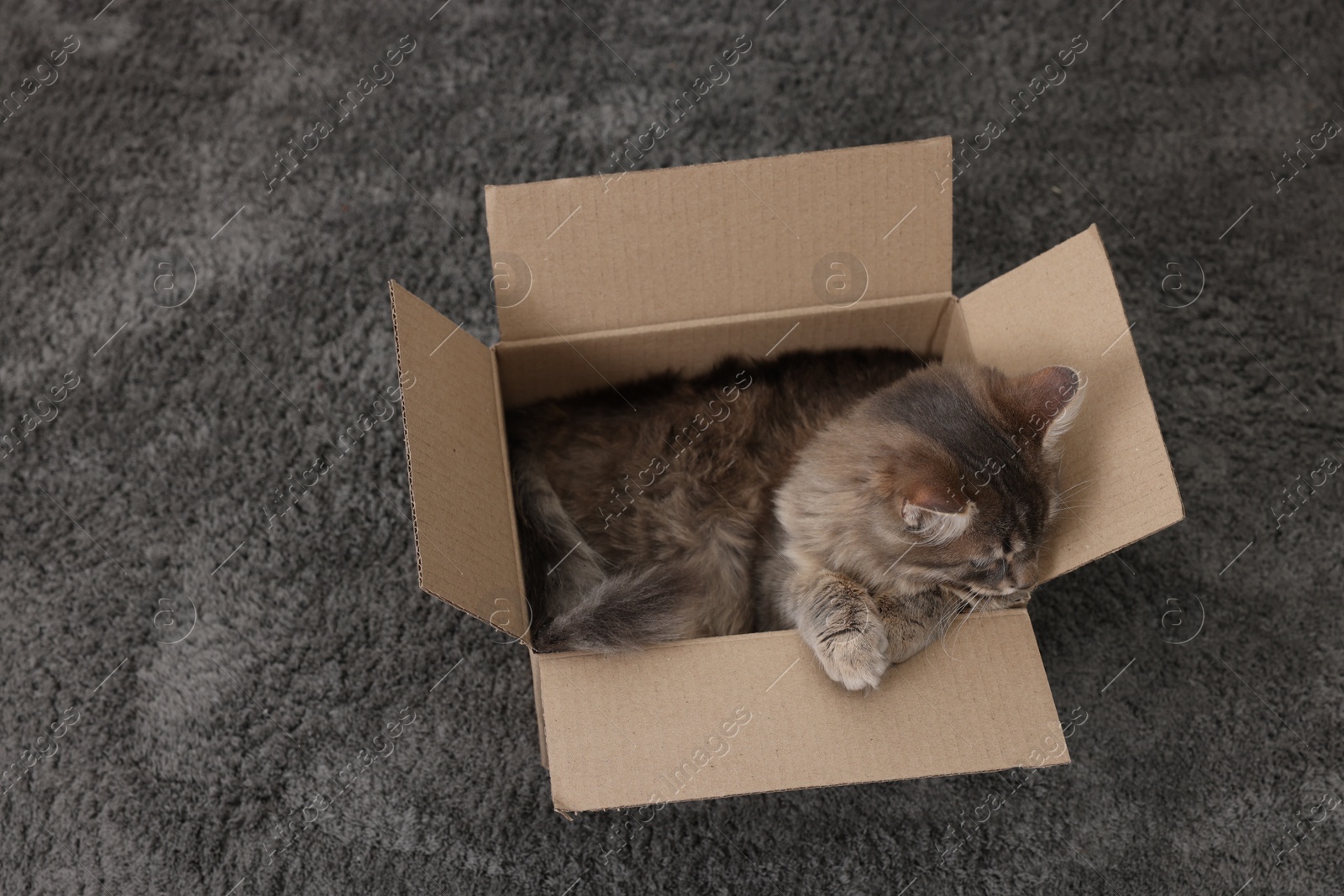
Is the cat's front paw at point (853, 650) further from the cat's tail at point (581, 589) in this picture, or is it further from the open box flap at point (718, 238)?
the open box flap at point (718, 238)

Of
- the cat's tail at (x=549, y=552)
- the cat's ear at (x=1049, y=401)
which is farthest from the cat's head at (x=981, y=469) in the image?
the cat's tail at (x=549, y=552)

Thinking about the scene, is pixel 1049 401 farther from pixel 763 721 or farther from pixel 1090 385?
pixel 763 721

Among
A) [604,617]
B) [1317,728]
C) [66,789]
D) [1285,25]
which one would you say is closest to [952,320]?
[604,617]

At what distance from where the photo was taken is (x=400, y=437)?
1961 millimetres

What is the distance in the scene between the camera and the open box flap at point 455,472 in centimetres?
121

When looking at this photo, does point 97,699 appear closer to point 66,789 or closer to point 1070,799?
point 66,789

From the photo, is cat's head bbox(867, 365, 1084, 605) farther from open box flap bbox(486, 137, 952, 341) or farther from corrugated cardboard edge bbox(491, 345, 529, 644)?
corrugated cardboard edge bbox(491, 345, 529, 644)

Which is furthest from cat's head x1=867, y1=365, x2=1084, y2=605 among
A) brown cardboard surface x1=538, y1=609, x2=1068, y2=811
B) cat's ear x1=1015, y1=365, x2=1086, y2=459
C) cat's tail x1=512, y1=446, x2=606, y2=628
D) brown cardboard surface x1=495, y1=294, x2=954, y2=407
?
cat's tail x1=512, y1=446, x2=606, y2=628

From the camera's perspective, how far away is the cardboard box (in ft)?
4.17

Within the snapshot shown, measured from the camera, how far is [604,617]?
1.30 m

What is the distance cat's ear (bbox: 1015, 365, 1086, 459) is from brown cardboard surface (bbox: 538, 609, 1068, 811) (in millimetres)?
302

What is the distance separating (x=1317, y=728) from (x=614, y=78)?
6.58ft

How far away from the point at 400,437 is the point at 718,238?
2.74 feet
